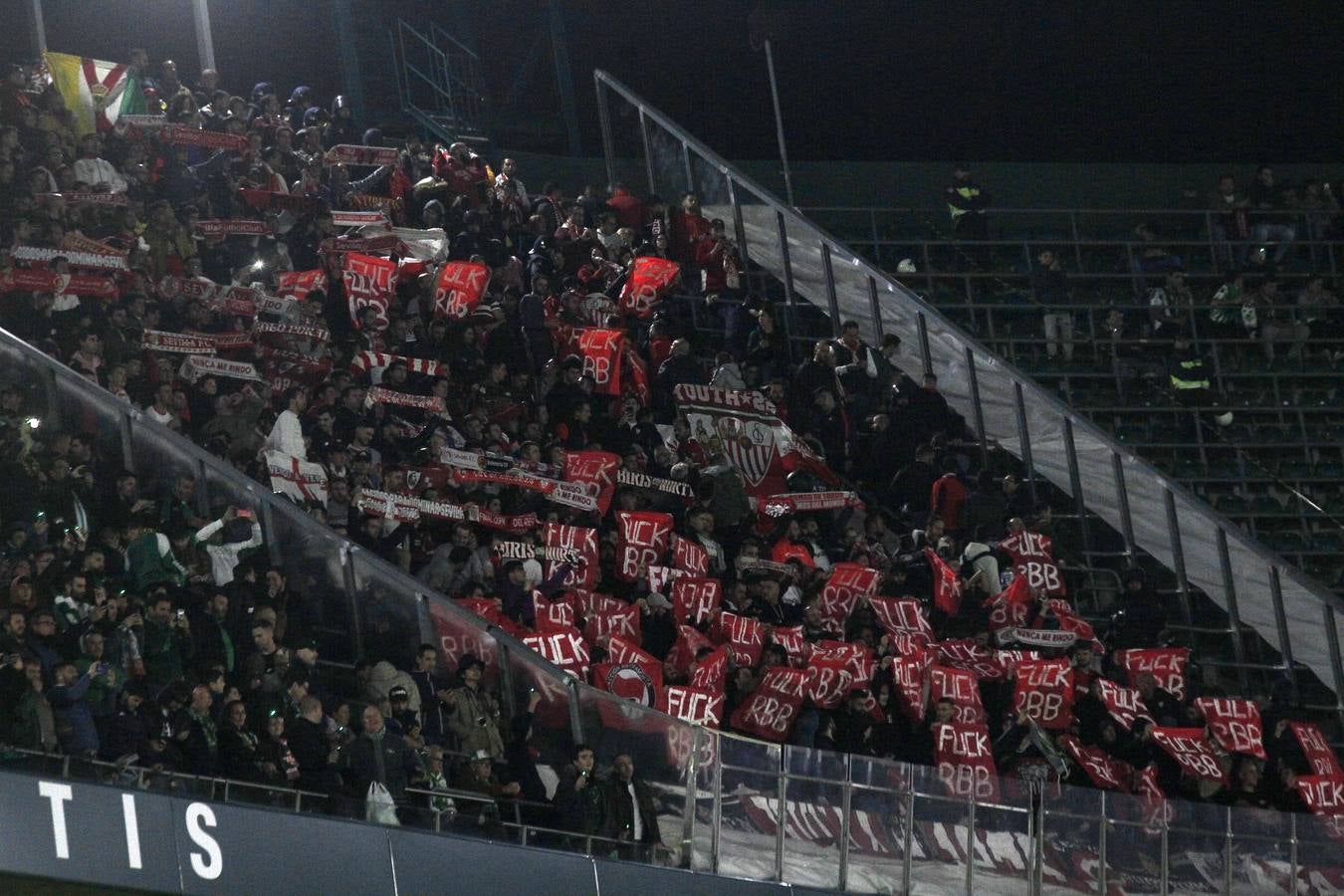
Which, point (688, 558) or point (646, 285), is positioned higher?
point (646, 285)

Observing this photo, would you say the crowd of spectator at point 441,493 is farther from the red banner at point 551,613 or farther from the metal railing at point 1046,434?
the metal railing at point 1046,434

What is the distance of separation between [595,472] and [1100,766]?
163 inches

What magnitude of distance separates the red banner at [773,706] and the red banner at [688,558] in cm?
135

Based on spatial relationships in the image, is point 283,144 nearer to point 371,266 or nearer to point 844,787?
point 371,266

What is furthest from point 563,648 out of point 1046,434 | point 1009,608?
point 1046,434

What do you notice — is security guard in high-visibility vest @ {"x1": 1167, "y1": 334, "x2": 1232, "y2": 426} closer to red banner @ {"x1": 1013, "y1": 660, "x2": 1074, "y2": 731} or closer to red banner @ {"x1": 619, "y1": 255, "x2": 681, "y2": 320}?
red banner @ {"x1": 619, "y1": 255, "x2": 681, "y2": 320}

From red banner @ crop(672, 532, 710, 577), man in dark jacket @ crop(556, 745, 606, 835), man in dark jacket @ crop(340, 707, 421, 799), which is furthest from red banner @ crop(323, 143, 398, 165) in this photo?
man in dark jacket @ crop(340, 707, 421, 799)

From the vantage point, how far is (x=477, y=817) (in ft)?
40.9

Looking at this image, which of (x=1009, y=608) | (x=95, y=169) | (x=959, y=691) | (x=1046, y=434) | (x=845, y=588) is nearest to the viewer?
(x=959, y=691)

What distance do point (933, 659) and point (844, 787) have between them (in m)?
2.61

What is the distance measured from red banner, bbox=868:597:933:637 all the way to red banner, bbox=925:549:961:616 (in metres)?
0.48

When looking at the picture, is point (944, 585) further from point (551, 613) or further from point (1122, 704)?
point (551, 613)

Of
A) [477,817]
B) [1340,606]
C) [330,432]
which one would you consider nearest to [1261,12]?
[1340,606]

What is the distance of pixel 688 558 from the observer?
15875 millimetres
